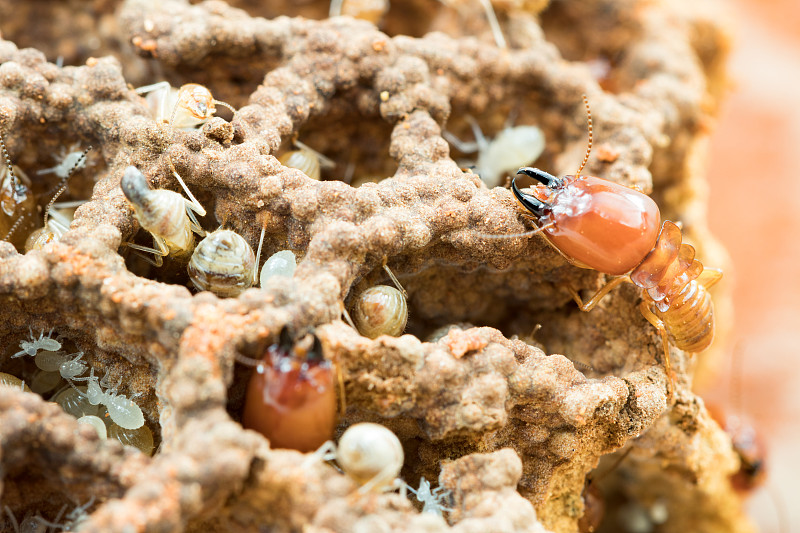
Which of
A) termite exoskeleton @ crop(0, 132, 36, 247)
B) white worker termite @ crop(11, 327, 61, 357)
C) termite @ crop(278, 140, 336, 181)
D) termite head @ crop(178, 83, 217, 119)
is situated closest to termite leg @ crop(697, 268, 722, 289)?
termite @ crop(278, 140, 336, 181)

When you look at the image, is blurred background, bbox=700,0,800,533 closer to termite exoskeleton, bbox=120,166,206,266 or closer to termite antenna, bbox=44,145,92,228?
termite exoskeleton, bbox=120,166,206,266

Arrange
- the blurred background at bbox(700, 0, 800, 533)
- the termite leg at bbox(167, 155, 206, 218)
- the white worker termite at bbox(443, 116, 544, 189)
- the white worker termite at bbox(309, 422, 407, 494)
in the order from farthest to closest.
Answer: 1. the blurred background at bbox(700, 0, 800, 533)
2. the white worker termite at bbox(443, 116, 544, 189)
3. the termite leg at bbox(167, 155, 206, 218)
4. the white worker termite at bbox(309, 422, 407, 494)

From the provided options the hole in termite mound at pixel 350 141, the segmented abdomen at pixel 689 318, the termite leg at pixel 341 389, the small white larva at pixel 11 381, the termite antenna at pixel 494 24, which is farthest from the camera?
the termite antenna at pixel 494 24

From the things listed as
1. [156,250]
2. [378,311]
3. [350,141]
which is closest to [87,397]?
[156,250]

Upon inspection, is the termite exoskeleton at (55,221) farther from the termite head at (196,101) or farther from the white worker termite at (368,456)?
the white worker termite at (368,456)

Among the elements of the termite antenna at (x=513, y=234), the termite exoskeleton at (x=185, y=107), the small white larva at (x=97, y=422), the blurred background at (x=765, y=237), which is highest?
the termite exoskeleton at (x=185, y=107)

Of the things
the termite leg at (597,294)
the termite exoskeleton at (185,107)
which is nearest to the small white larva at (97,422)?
the termite exoskeleton at (185,107)

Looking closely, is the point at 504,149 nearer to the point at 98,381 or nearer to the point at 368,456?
the point at 368,456
